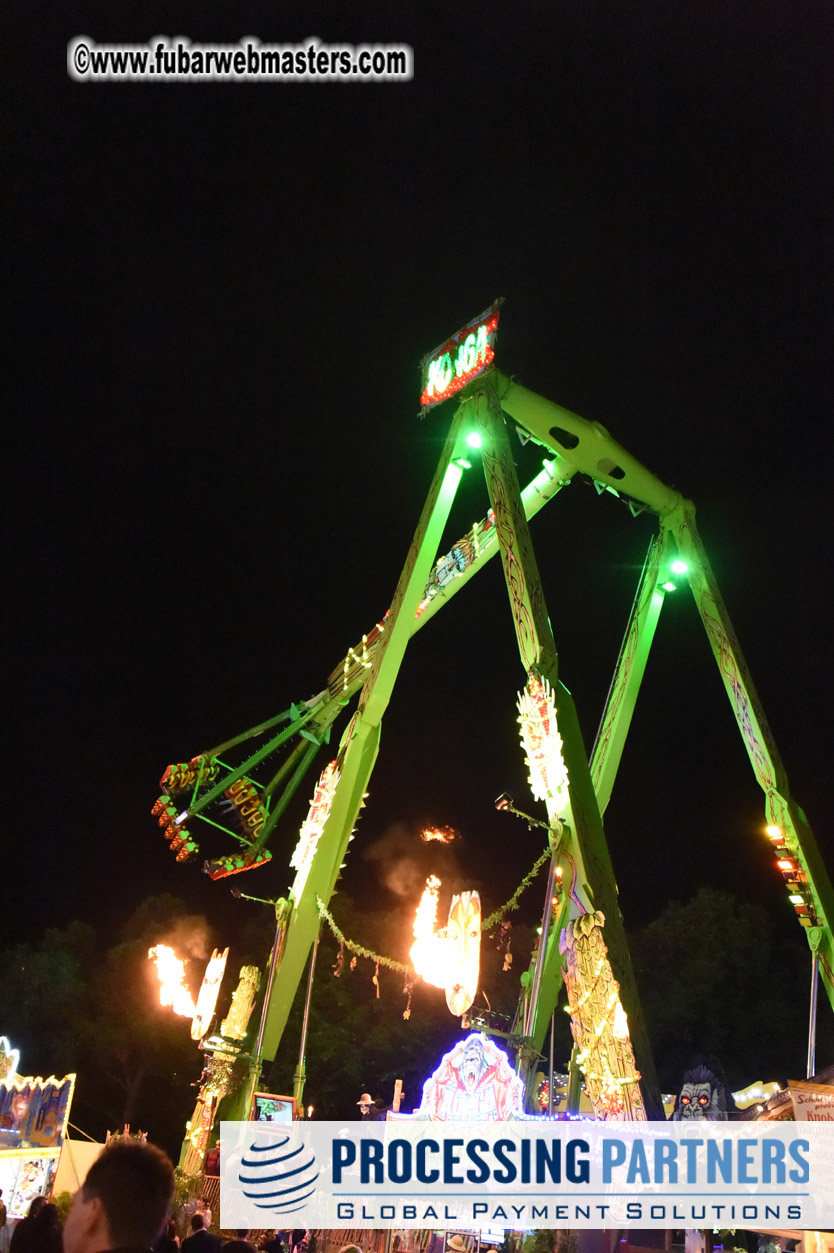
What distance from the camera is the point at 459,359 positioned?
57.2 ft

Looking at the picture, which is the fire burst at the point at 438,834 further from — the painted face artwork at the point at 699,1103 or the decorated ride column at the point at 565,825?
the painted face artwork at the point at 699,1103

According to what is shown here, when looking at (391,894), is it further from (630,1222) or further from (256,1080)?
(630,1222)

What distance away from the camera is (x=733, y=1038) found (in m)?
23.8

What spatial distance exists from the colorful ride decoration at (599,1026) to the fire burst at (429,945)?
14.1 feet

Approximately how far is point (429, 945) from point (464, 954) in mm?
3530

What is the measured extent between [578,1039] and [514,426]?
35.6 ft

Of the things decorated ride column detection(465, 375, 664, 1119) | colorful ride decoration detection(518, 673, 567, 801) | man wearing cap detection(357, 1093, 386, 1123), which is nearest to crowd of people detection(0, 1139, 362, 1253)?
decorated ride column detection(465, 375, 664, 1119)

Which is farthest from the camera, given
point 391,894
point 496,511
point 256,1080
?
point 391,894

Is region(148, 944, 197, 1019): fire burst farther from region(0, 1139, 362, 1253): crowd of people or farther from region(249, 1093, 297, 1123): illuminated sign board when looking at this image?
region(0, 1139, 362, 1253): crowd of people

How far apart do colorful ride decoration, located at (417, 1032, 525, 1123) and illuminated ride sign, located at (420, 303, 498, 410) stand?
1123 cm

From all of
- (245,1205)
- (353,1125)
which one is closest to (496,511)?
(353,1125)

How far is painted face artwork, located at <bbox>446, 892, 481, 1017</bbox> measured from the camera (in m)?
13.6

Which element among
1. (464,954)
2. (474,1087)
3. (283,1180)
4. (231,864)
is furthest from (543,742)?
(231,864)

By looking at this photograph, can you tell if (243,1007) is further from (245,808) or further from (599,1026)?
(599,1026)
